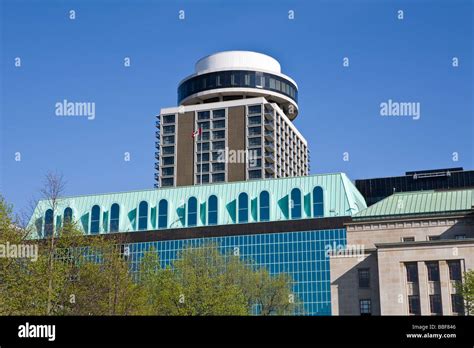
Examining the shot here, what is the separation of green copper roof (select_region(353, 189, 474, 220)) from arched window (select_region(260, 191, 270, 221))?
13.4 meters

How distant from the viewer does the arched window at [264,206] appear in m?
97.4

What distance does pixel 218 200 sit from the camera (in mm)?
100875

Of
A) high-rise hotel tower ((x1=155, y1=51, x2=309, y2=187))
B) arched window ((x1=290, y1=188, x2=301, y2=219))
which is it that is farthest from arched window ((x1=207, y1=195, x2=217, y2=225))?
high-rise hotel tower ((x1=155, y1=51, x2=309, y2=187))

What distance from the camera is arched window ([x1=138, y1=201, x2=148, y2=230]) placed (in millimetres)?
102844

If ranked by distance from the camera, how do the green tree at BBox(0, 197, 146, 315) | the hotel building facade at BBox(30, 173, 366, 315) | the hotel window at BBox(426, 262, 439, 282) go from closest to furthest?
the green tree at BBox(0, 197, 146, 315) < the hotel window at BBox(426, 262, 439, 282) < the hotel building facade at BBox(30, 173, 366, 315)

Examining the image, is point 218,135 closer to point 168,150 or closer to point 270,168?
point 168,150

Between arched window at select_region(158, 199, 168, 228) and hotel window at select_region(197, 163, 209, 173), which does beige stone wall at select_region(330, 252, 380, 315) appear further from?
hotel window at select_region(197, 163, 209, 173)

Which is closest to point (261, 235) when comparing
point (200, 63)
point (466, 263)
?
point (466, 263)

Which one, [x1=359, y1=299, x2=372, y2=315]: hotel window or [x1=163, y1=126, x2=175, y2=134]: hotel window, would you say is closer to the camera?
[x1=359, y1=299, x2=372, y2=315]: hotel window

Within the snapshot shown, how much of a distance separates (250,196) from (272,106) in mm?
70247

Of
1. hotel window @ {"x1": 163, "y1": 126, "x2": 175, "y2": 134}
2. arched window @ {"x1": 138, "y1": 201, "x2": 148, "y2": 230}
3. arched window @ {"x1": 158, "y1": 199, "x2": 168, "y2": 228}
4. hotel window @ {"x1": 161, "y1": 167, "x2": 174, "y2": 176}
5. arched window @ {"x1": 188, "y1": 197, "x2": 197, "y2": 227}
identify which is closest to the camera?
arched window @ {"x1": 188, "y1": 197, "x2": 197, "y2": 227}

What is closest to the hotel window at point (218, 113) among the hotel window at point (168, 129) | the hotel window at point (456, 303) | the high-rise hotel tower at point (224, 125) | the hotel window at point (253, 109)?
the high-rise hotel tower at point (224, 125)
